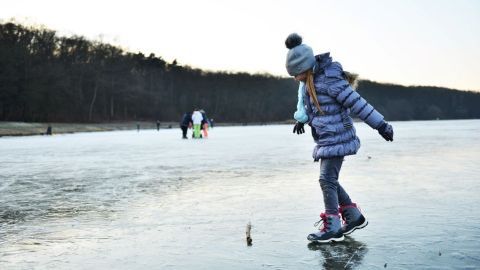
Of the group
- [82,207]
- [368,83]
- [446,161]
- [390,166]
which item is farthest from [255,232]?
[368,83]

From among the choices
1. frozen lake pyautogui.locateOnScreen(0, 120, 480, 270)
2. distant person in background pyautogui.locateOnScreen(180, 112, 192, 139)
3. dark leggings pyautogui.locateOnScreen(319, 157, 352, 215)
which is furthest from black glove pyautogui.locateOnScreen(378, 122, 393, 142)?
distant person in background pyautogui.locateOnScreen(180, 112, 192, 139)

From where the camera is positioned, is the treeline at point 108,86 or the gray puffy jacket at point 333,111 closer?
the gray puffy jacket at point 333,111

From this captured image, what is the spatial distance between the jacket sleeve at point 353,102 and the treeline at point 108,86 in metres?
53.5

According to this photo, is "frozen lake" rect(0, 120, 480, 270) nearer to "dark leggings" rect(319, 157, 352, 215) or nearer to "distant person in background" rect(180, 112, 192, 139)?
"dark leggings" rect(319, 157, 352, 215)

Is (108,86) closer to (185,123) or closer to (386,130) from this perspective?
(185,123)

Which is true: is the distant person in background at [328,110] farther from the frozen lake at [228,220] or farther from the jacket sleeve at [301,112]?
the frozen lake at [228,220]

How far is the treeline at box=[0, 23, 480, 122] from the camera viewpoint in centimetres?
5597

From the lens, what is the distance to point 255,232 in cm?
427

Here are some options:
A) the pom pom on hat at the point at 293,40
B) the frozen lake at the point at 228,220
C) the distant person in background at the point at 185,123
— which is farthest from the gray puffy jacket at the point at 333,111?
the distant person in background at the point at 185,123

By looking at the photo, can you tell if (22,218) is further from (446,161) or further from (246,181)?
(446,161)

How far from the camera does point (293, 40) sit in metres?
3.98

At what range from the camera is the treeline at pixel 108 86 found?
56.0 m

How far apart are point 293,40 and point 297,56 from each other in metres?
0.15

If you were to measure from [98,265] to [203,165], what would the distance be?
753cm
